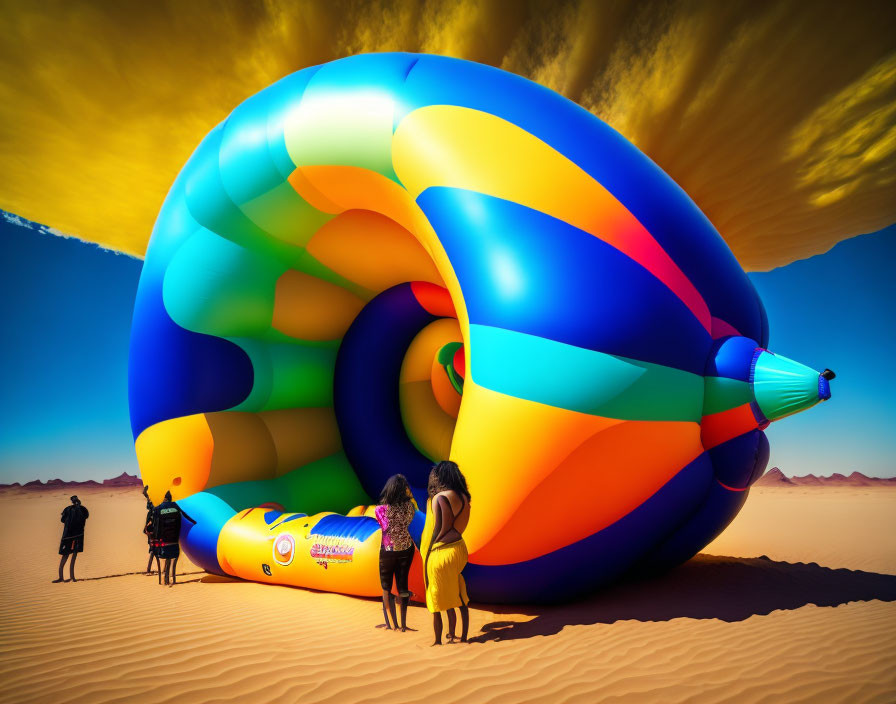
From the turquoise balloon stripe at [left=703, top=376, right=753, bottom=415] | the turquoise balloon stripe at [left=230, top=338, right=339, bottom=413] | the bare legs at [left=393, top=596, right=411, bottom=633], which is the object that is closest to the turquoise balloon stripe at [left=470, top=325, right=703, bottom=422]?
the turquoise balloon stripe at [left=703, top=376, right=753, bottom=415]

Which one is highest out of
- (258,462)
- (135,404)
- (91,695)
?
(135,404)

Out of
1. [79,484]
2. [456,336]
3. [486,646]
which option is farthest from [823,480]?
[79,484]

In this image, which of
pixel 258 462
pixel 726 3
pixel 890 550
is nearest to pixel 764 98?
pixel 726 3

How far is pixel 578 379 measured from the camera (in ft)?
10.9

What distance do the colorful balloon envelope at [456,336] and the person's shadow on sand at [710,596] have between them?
0.20 m

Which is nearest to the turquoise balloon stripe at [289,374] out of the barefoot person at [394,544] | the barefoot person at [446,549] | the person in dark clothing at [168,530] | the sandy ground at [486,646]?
the person in dark clothing at [168,530]

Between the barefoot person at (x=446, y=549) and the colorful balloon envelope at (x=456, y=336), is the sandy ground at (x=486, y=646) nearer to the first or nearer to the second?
the barefoot person at (x=446, y=549)

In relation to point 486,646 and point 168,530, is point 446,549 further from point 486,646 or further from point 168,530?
point 168,530

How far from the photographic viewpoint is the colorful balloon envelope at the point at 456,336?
11.1ft

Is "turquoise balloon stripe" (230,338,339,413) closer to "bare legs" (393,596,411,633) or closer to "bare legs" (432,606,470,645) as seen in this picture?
"bare legs" (393,596,411,633)

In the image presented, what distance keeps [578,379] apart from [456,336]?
9.17ft

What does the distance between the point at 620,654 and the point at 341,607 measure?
2126 millimetres

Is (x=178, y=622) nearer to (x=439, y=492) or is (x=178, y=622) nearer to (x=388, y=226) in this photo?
(x=439, y=492)

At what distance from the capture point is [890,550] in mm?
6730
